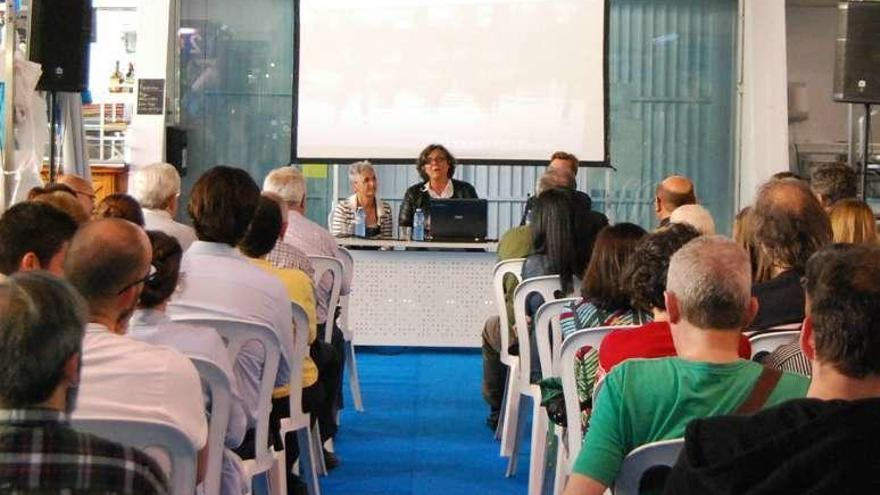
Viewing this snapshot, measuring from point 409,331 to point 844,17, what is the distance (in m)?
3.37

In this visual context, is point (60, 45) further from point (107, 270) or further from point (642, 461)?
point (642, 461)

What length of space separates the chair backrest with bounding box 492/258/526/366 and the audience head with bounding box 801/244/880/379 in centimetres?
387

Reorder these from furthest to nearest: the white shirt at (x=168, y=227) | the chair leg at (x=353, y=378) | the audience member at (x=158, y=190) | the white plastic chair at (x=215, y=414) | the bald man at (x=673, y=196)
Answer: the chair leg at (x=353, y=378) → the bald man at (x=673, y=196) → the audience member at (x=158, y=190) → the white shirt at (x=168, y=227) → the white plastic chair at (x=215, y=414)

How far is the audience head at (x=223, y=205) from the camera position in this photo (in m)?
4.05

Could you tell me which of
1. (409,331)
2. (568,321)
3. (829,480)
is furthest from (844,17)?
(829,480)

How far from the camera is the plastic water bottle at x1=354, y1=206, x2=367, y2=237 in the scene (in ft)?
28.8

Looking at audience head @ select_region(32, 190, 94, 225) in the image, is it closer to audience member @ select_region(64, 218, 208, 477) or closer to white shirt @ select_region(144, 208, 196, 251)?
white shirt @ select_region(144, 208, 196, 251)

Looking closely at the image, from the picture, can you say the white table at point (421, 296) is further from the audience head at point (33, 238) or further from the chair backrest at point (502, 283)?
the audience head at point (33, 238)

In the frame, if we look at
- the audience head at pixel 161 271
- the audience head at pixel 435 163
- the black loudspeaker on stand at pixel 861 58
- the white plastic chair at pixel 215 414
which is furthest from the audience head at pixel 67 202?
the black loudspeaker on stand at pixel 861 58

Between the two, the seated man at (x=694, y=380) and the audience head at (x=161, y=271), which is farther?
the audience head at (x=161, y=271)

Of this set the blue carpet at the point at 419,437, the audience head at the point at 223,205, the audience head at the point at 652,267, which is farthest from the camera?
the blue carpet at the point at 419,437

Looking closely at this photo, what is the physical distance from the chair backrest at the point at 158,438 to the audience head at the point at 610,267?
1556 mm

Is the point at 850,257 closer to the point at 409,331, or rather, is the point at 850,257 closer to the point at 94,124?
the point at 409,331

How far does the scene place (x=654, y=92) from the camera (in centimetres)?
1052
